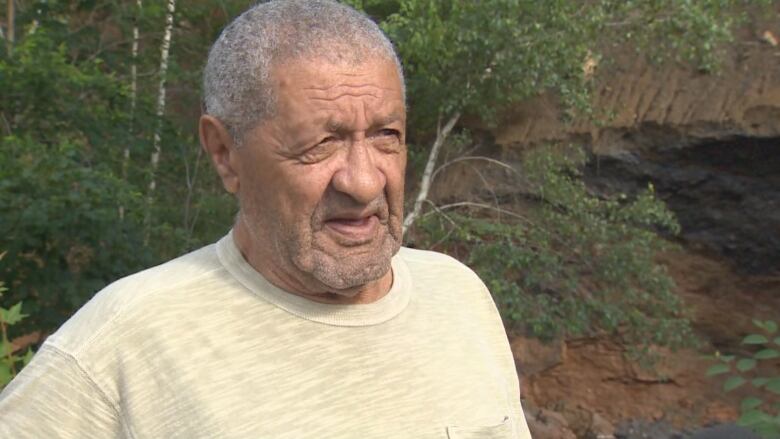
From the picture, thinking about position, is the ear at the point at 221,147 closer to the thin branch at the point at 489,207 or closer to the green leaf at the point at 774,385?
the green leaf at the point at 774,385

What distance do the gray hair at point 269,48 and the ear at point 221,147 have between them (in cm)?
2

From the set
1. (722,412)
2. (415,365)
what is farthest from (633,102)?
(415,365)

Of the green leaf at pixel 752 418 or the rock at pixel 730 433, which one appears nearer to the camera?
the green leaf at pixel 752 418

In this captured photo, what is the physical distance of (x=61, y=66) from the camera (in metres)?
6.52

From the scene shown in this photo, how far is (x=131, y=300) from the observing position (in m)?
1.58

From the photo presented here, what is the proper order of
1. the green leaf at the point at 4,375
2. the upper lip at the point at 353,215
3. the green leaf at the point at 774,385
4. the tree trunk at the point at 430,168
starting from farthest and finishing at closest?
the tree trunk at the point at 430,168, the green leaf at the point at 774,385, the green leaf at the point at 4,375, the upper lip at the point at 353,215

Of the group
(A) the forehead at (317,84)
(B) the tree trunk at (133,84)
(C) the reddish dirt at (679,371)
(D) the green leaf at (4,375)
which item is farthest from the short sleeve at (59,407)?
(C) the reddish dirt at (679,371)

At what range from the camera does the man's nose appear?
1561mm

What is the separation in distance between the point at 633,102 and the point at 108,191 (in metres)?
5.53

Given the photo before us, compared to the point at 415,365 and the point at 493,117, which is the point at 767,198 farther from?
the point at 415,365

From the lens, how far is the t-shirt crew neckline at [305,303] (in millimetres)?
1611

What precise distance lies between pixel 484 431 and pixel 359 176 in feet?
1.54

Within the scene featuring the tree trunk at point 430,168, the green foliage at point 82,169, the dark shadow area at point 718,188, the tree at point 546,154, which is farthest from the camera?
the dark shadow area at point 718,188

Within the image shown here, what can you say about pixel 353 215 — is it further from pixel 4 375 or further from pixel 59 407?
pixel 4 375
